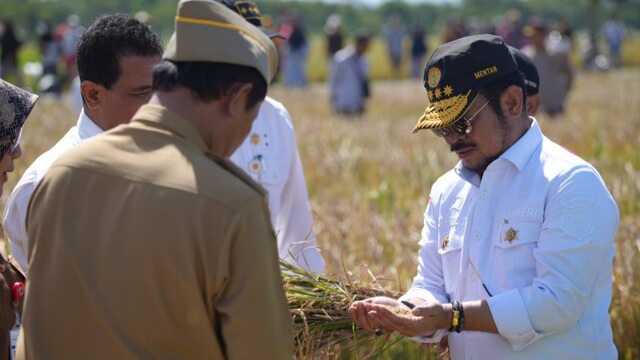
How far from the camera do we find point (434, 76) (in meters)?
3.21

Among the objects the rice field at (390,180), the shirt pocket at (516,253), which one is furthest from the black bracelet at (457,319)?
the rice field at (390,180)

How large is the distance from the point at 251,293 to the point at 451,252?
1208mm

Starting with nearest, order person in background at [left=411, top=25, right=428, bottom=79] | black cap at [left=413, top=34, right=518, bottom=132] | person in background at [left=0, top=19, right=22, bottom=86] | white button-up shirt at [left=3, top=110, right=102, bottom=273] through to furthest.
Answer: black cap at [left=413, top=34, right=518, bottom=132], white button-up shirt at [left=3, top=110, right=102, bottom=273], person in background at [left=0, top=19, right=22, bottom=86], person in background at [left=411, top=25, right=428, bottom=79]

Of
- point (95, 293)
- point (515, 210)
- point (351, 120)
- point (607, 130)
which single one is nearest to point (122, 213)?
point (95, 293)

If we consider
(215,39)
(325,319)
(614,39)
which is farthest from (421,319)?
(614,39)

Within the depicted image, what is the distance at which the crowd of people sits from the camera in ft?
7.38

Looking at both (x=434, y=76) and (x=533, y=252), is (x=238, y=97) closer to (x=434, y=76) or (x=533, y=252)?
(x=434, y=76)

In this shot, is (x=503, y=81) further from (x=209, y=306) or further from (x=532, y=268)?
(x=209, y=306)

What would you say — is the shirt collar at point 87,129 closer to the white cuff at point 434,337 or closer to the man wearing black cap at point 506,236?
the man wearing black cap at point 506,236

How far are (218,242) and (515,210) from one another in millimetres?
1219

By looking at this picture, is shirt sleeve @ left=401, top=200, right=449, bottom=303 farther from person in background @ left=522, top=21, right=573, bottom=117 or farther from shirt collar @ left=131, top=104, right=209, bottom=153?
person in background @ left=522, top=21, right=573, bottom=117

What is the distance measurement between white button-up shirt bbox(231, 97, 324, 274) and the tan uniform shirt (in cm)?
206

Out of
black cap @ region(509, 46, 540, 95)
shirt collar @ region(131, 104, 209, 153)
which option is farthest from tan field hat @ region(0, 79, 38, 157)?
black cap @ region(509, 46, 540, 95)

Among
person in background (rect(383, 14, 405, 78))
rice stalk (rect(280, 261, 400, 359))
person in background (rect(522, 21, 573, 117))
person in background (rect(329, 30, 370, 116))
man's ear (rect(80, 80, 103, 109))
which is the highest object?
man's ear (rect(80, 80, 103, 109))
